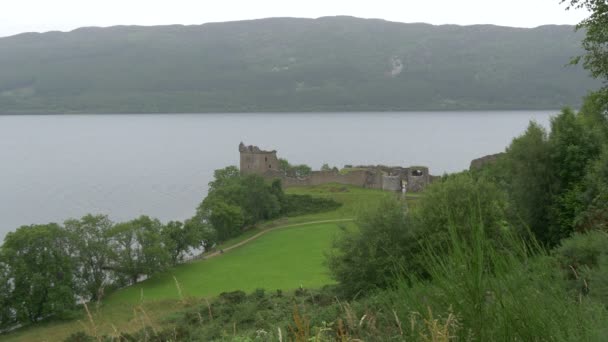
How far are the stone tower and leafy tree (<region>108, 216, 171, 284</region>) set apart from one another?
31454mm

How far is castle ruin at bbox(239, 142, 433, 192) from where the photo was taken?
2345 inches

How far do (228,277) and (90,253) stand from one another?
26.8 feet

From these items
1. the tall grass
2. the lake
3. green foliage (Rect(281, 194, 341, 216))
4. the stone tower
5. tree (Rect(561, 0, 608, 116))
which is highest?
tree (Rect(561, 0, 608, 116))

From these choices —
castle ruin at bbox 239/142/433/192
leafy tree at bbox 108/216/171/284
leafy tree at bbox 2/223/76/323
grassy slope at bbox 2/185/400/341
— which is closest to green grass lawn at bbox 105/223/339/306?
grassy slope at bbox 2/185/400/341

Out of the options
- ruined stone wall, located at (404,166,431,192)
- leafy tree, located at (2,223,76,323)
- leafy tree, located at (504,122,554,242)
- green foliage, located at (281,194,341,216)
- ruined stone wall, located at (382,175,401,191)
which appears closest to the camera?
leafy tree, located at (504,122,554,242)

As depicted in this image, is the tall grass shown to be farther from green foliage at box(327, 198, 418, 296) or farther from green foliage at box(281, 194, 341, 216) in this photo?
green foliage at box(281, 194, 341, 216)

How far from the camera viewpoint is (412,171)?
199ft

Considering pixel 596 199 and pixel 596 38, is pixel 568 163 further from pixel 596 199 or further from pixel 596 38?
pixel 596 38

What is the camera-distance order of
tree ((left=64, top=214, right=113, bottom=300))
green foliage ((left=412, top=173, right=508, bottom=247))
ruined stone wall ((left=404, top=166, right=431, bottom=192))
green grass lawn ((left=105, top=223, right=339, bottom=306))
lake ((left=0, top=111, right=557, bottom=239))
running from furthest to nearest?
lake ((left=0, top=111, right=557, bottom=239))
ruined stone wall ((left=404, top=166, right=431, bottom=192))
tree ((left=64, top=214, right=113, bottom=300))
green grass lawn ((left=105, top=223, right=339, bottom=306))
green foliage ((left=412, top=173, right=508, bottom=247))

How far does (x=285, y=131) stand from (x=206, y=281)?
475 ft

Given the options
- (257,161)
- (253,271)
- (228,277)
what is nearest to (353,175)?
(257,161)

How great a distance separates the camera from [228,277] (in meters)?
33.0

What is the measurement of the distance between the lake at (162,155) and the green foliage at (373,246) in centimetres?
1228

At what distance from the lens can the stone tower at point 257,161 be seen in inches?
2653
